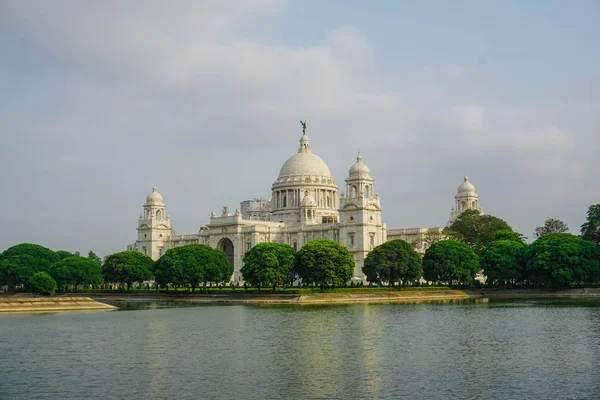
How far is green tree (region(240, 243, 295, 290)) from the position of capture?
85.9m

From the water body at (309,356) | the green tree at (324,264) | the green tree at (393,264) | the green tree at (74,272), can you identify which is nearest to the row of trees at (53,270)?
the green tree at (74,272)

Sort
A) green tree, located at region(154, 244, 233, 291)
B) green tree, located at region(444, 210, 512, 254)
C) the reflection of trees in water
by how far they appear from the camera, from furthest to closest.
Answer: green tree, located at region(444, 210, 512, 254) < green tree, located at region(154, 244, 233, 291) < the reflection of trees in water

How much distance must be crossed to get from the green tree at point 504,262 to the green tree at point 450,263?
1.59 meters

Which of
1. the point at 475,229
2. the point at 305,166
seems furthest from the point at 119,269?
the point at 305,166

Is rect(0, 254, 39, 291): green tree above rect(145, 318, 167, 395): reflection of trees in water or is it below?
above

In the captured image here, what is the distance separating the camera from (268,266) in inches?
3393

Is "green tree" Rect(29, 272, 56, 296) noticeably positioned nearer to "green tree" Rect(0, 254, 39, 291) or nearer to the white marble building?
"green tree" Rect(0, 254, 39, 291)

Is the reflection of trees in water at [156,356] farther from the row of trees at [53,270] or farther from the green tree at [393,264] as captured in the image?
the row of trees at [53,270]

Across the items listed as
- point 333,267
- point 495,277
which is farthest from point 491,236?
point 333,267

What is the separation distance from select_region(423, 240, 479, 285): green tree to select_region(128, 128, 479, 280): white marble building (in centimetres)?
2179

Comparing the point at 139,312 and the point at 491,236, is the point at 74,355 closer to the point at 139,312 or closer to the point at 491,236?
the point at 139,312

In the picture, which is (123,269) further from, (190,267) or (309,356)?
(309,356)

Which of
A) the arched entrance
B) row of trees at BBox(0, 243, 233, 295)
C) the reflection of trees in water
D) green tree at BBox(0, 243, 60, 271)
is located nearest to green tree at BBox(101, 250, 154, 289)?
row of trees at BBox(0, 243, 233, 295)

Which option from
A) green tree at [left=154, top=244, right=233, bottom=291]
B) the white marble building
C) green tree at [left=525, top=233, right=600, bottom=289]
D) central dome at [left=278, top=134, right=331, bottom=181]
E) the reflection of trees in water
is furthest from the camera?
central dome at [left=278, top=134, right=331, bottom=181]
